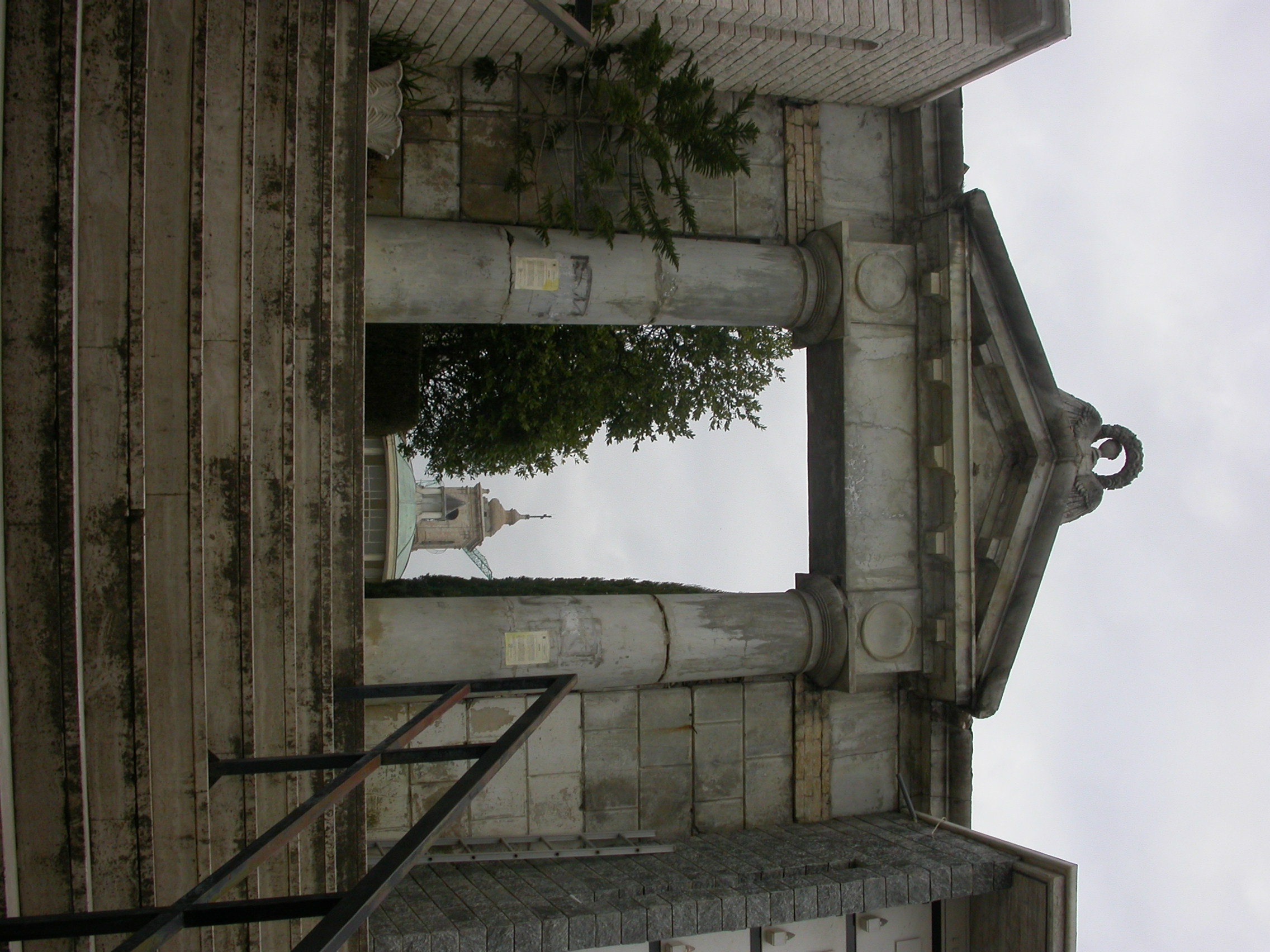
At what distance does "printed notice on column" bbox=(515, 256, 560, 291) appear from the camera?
7.60 metres

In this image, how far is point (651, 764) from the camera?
335 inches

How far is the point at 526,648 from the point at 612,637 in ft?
2.39

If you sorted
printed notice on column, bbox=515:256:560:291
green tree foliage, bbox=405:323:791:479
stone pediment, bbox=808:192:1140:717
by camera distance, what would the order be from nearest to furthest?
1. printed notice on column, bbox=515:256:560:291
2. stone pediment, bbox=808:192:1140:717
3. green tree foliage, bbox=405:323:791:479

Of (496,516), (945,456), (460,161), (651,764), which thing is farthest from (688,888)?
(496,516)

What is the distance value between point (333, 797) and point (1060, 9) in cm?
802

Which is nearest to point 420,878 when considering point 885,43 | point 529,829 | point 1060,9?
point 529,829

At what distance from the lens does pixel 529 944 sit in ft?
20.7

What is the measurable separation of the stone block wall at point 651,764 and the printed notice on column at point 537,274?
341cm

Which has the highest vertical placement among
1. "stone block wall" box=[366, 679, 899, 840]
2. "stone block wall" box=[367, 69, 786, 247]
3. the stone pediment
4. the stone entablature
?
"stone block wall" box=[367, 69, 786, 247]

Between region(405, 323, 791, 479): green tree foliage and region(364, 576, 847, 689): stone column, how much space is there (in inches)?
180

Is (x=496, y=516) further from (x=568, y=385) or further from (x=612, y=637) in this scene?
(x=612, y=637)

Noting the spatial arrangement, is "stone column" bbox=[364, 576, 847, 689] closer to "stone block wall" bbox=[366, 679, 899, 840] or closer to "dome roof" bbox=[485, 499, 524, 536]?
"stone block wall" bbox=[366, 679, 899, 840]

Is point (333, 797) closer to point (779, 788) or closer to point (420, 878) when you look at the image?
point (420, 878)

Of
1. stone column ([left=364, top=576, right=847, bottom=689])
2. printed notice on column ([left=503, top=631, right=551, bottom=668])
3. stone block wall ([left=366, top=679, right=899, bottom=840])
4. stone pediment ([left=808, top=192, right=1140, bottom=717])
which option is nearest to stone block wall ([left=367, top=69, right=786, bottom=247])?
stone pediment ([left=808, top=192, right=1140, bottom=717])
